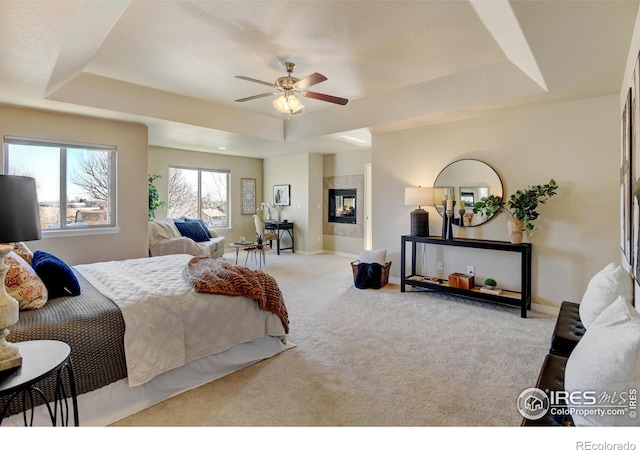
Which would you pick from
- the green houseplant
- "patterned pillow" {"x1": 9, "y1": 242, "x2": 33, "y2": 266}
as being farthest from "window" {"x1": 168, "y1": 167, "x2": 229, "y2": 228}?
"patterned pillow" {"x1": 9, "y1": 242, "x2": 33, "y2": 266}

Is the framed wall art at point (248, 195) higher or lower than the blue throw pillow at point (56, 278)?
higher

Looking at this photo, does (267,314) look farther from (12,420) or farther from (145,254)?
(145,254)

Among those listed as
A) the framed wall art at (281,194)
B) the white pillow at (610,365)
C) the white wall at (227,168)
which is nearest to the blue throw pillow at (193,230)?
the white wall at (227,168)

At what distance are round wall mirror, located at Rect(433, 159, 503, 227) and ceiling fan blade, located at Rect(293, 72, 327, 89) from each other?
229 centimetres

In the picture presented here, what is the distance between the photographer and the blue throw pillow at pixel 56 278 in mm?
2135

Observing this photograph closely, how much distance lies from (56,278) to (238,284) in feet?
3.77

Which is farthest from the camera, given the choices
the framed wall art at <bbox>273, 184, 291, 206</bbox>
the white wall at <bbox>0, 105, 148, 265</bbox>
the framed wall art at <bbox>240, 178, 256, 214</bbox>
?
the framed wall art at <bbox>240, 178, 256, 214</bbox>

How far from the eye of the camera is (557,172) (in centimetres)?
365

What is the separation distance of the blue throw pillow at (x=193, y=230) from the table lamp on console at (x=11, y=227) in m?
4.62

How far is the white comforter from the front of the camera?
77.5 inches

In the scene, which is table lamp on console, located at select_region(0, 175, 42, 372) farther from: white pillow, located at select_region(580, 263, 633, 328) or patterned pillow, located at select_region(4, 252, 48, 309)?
white pillow, located at select_region(580, 263, 633, 328)

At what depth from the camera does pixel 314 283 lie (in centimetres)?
500

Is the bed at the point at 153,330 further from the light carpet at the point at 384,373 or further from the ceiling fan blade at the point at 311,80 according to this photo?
the ceiling fan blade at the point at 311,80

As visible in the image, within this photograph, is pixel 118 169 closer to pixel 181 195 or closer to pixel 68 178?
pixel 68 178
